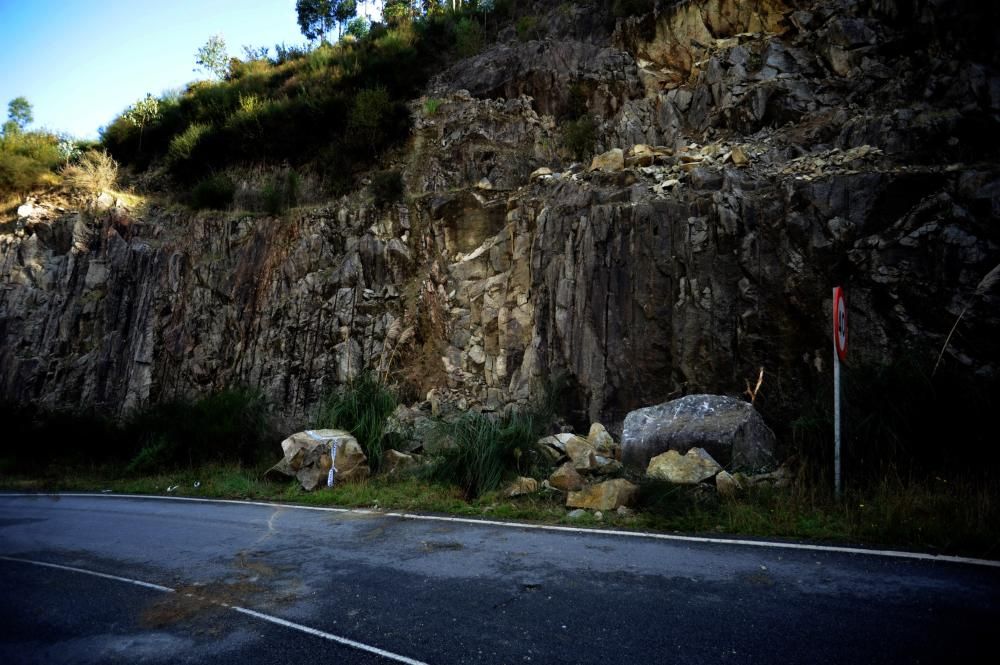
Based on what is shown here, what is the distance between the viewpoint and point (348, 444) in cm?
1112

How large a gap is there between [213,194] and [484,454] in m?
18.6

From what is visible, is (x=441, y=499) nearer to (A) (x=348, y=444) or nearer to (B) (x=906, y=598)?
(A) (x=348, y=444)

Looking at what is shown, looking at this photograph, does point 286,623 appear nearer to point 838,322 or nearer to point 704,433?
Answer: point 704,433

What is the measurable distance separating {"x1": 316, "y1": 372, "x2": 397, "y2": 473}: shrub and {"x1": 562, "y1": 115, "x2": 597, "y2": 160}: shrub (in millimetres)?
10922

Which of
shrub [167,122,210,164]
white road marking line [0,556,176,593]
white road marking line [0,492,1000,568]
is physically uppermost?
shrub [167,122,210,164]

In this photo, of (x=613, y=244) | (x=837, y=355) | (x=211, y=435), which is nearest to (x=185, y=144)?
(x=211, y=435)

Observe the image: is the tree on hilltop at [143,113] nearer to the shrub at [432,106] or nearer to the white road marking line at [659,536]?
the shrub at [432,106]

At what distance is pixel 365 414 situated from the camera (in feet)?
39.8

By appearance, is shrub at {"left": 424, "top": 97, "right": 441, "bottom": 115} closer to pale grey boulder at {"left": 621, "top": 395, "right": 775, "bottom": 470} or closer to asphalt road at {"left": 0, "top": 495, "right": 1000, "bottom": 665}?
pale grey boulder at {"left": 621, "top": 395, "right": 775, "bottom": 470}

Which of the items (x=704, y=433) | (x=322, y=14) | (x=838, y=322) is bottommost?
(x=704, y=433)

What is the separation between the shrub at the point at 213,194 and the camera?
21547mm

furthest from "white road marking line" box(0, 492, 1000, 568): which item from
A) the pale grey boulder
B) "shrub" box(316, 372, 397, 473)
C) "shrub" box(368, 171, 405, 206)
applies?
"shrub" box(368, 171, 405, 206)

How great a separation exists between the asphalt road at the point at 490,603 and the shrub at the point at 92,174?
2276 centimetres

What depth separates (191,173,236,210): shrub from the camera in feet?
70.7
